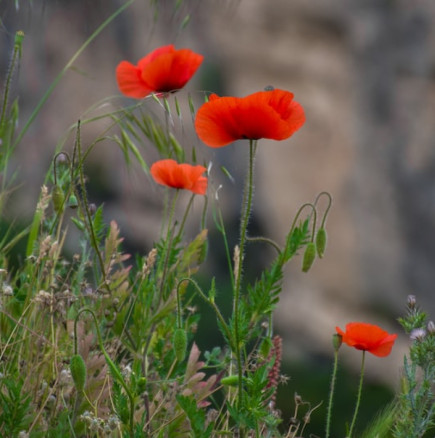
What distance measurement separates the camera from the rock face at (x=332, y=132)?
624 centimetres

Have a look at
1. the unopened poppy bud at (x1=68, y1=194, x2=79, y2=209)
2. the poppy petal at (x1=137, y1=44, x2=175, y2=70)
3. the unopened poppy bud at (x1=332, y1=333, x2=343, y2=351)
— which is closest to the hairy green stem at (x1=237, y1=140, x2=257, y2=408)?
the unopened poppy bud at (x1=332, y1=333, x2=343, y2=351)

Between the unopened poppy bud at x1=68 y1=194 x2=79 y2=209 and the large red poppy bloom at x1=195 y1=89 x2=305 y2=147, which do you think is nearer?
the large red poppy bloom at x1=195 y1=89 x2=305 y2=147

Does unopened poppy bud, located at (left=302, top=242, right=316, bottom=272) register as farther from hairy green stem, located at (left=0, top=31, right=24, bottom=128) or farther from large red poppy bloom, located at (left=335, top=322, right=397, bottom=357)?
hairy green stem, located at (left=0, top=31, right=24, bottom=128)

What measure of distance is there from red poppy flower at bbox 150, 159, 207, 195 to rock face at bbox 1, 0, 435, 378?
12.2 feet

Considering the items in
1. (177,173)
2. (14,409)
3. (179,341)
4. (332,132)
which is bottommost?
(14,409)

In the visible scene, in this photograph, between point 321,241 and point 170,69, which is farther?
point 170,69

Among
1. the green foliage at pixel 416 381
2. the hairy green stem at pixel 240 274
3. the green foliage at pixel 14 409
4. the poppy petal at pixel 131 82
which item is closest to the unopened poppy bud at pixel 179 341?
the hairy green stem at pixel 240 274

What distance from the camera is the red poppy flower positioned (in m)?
1.81

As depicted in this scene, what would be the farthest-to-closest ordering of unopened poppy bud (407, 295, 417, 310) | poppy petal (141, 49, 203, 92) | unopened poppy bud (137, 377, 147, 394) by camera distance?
poppy petal (141, 49, 203, 92), unopened poppy bud (407, 295, 417, 310), unopened poppy bud (137, 377, 147, 394)

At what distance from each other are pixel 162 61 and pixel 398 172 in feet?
14.8

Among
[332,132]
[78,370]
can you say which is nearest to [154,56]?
[78,370]

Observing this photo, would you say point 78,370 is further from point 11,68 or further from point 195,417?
point 11,68

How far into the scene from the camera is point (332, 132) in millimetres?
7027

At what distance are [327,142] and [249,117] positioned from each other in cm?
564
